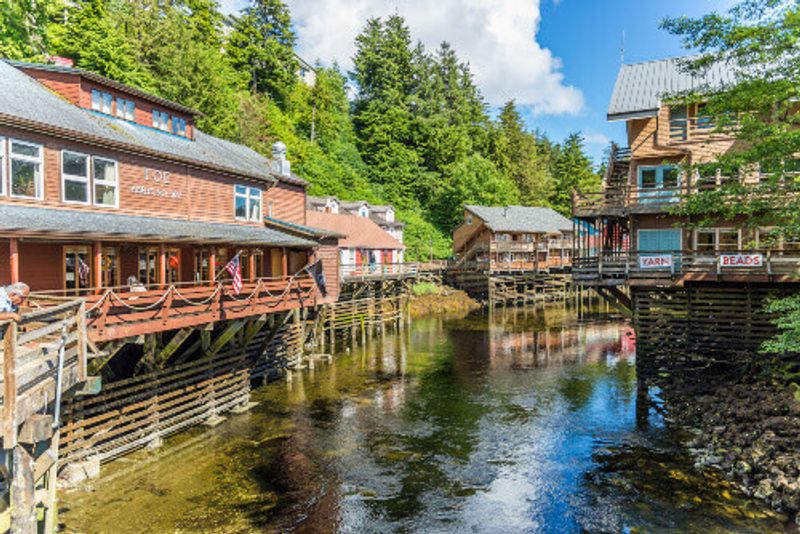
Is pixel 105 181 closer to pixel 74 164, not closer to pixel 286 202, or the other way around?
pixel 74 164

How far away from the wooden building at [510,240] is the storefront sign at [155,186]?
40.7 meters

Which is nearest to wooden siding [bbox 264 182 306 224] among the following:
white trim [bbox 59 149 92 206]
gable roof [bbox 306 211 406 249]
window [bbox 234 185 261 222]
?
window [bbox 234 185 261 222]

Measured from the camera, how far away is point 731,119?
666 inches

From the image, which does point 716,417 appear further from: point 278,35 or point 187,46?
point 278,35

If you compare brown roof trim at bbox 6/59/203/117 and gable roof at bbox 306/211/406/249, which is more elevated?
brown roof trim at bbox 6/59/203/117

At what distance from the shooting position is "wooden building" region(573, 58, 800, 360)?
20484mm

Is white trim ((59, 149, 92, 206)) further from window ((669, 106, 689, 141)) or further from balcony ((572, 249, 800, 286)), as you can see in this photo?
window ((669, 106, 689, 141))

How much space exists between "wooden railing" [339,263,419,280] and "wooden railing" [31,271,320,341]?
14.1 m

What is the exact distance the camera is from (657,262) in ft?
71.5

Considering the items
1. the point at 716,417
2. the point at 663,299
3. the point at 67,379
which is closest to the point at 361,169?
the point at 663,299

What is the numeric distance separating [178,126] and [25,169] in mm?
9232

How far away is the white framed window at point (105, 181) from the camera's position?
17.5 metres

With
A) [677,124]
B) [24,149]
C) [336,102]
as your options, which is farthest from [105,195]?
[336,102]

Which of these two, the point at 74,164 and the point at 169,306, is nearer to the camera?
the point at 169,306
